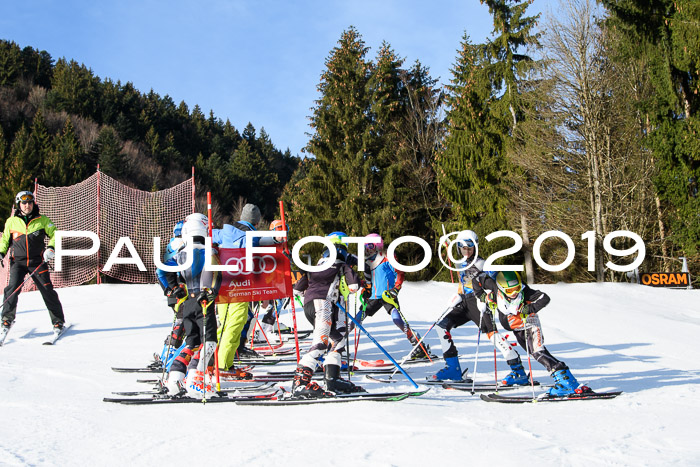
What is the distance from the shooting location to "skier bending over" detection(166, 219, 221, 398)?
504cm

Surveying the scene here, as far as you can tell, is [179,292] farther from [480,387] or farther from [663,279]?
[663,279]

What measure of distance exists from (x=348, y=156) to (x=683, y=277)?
59.7 ft

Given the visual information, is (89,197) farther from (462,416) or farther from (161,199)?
(462,416)

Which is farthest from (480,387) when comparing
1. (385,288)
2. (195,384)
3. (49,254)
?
(49,254)

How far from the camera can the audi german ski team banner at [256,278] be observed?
5809 mm

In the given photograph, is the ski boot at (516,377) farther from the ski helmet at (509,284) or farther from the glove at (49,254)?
the glove at (49,254)

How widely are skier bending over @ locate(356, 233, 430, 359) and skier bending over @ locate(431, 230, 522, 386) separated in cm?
99

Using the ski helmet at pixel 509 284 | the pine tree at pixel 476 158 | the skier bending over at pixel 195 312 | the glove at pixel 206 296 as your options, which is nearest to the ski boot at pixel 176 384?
the skier bending over at pixel 195 312

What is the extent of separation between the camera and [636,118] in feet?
70.4

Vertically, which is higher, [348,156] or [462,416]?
[348,156]

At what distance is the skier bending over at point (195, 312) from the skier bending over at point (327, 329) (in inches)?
34.9

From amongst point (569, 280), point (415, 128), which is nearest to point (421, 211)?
point (415, 128)

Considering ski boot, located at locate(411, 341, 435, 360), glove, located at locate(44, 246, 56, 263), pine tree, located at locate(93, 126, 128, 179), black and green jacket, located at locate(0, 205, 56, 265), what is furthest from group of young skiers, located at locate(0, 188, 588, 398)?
pine tree, located at locate(93, 126, 128, 179)

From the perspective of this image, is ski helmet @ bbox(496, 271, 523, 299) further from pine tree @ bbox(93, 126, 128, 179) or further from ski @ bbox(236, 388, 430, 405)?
pine tree @ bbox(93, 126, 128, 179)
